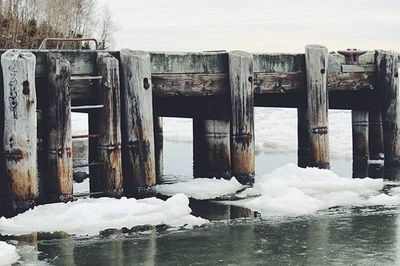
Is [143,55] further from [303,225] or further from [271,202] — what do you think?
[303,225]

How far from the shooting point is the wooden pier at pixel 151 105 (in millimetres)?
10648

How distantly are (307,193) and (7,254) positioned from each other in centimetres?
571

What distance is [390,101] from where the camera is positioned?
51.8 ft

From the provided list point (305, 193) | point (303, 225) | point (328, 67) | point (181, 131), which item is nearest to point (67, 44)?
point (181, 131)

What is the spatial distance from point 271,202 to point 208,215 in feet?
3.56

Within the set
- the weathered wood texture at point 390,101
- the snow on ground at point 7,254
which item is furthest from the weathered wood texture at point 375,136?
the snow on ground at point 7,254

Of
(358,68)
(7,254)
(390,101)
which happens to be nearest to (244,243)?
(7,254)

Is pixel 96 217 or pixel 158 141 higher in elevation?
pixel 158 141

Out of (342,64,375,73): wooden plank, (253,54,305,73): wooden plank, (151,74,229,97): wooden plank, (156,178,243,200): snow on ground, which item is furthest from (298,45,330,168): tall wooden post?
(156,178,243,200): snow on ground

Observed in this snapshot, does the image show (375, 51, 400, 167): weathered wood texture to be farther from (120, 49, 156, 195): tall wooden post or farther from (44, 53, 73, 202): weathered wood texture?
(44, 53, 73, 202): weathered wood texture

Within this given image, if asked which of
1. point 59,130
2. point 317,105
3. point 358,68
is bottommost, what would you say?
point 59,130

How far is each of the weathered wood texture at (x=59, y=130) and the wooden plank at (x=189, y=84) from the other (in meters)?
1.94

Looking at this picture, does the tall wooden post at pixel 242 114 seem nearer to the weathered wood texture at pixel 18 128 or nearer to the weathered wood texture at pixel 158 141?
the weathered wood texture at pixel 18 128

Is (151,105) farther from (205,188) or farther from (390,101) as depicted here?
(390,101)
